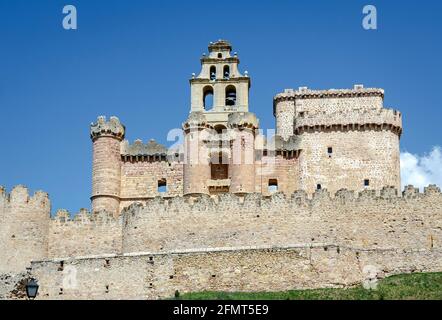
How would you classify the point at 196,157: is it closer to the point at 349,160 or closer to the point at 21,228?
the point at 349,160

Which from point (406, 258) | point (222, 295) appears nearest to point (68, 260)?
point (222, 295)

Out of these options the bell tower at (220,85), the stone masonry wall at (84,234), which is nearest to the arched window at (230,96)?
the bell tower at (220,85)

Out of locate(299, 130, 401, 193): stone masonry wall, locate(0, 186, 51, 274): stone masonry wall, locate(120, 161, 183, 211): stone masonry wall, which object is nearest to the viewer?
locate(0, 186, 51, 274): stone masonry wall

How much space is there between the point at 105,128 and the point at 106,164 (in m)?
1.84

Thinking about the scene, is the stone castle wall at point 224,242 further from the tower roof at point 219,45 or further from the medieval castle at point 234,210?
the tower roof at point 219,45

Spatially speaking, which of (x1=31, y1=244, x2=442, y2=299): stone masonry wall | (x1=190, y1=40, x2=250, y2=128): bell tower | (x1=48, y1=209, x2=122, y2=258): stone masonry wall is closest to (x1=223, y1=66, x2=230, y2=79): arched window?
(x1=190, y1=40, x2=250, y2=128): bell tower

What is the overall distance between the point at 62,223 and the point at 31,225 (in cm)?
159

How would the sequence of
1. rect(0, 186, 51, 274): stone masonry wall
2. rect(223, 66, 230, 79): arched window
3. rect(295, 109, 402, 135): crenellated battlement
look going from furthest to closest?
rect(223, 66, 230, 79): arched window < rect(295, 109, 402, 135): crenellated battlement < rect(0, 186, 51, 274): stone masonry wall

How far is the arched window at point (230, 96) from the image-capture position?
56.1 m

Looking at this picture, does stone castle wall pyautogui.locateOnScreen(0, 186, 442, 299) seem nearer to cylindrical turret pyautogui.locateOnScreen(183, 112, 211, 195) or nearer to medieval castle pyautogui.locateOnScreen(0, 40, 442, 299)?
medieval castle pyautogui.locateOnScreen(0, 40, 442, 299)

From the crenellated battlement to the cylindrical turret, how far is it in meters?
5.58

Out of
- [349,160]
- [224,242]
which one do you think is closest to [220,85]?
[349,160]

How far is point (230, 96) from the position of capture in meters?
56.5

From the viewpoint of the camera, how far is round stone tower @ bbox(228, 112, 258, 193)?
50.3m
